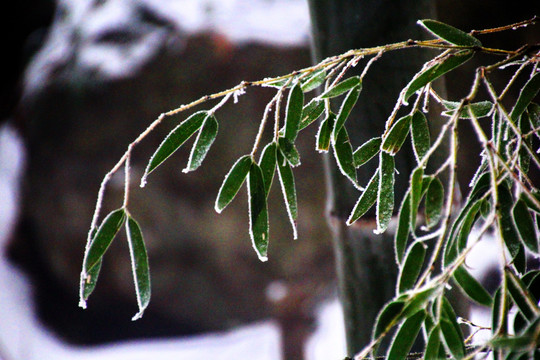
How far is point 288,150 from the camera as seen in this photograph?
44 cm

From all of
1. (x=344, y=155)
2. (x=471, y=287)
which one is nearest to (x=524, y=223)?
(x=471, y=287)

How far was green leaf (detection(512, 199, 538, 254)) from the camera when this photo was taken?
37 cm

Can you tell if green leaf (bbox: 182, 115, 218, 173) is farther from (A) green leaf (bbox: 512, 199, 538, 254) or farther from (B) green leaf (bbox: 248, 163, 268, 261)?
(A) green leaf (bbox: 512, 199, 538, 254)

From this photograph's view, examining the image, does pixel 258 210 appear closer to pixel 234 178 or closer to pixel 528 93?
pixel 234 178

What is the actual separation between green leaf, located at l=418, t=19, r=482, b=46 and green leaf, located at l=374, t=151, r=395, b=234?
0.36 feet

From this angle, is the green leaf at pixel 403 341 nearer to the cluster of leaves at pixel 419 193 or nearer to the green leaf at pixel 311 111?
the cluster of leaves at pixel 419 193

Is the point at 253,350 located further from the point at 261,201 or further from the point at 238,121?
the point at 261,201

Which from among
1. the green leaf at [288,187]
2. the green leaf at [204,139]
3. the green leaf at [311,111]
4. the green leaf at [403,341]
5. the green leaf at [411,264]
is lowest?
the green leaf at [403,341]

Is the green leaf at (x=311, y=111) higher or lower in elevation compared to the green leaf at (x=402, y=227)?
higher

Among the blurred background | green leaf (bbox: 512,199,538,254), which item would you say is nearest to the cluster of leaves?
green leaf (bbox: 512,199,538,254)

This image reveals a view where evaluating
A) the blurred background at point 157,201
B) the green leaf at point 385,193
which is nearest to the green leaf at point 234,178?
the green leaf at point 385,193

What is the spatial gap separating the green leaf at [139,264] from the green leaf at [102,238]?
11 millimetres

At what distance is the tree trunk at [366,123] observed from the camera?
589mm

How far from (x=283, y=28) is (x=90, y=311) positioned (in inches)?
57.7
